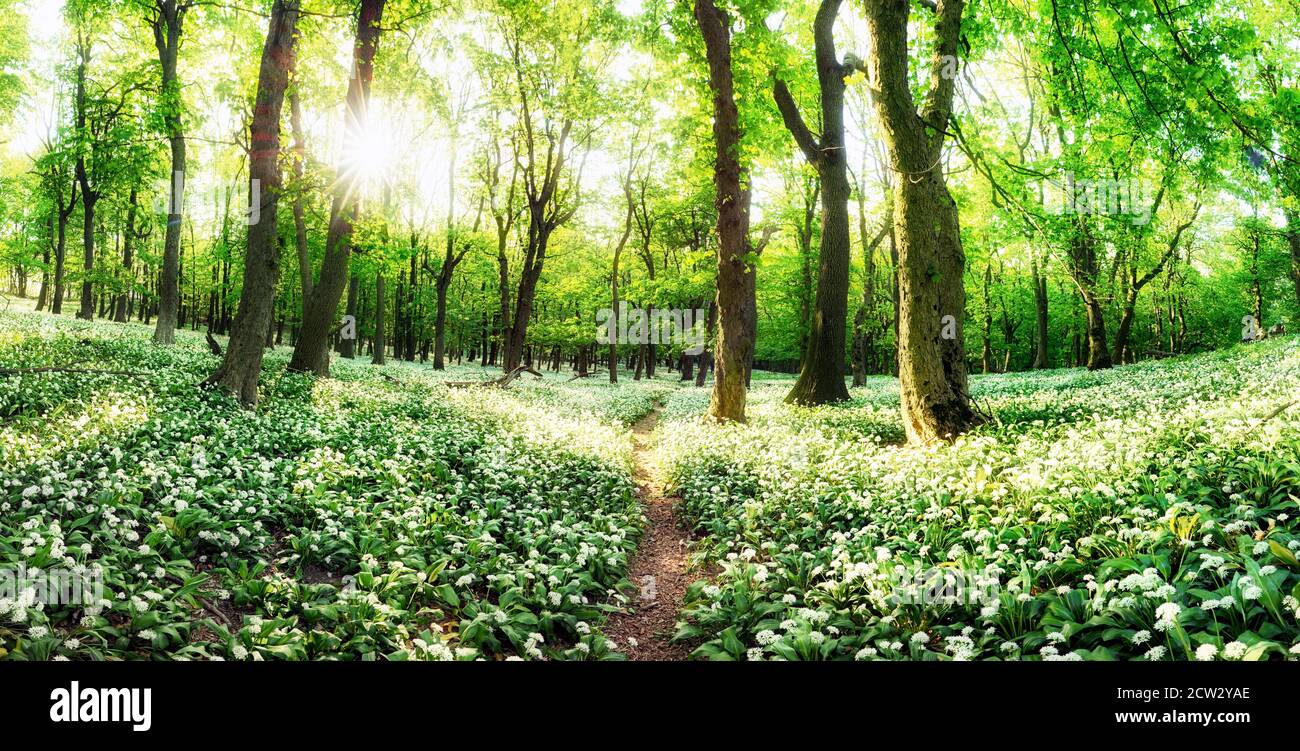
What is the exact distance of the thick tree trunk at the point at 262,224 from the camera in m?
10.9

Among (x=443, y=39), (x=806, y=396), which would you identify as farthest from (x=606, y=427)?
(x=443, y=39)

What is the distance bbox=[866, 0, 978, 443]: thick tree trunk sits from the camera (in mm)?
8750

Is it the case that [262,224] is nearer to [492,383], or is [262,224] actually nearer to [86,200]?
[492,383]

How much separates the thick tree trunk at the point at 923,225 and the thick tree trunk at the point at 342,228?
11.4m

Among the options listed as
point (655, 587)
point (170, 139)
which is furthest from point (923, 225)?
point (170, 139)

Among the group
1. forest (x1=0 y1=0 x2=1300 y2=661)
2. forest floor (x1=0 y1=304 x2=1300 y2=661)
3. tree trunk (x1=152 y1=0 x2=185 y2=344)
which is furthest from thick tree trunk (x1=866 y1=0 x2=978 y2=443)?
tree trunk (x1=152 y1=0 x2=185 y2=344)

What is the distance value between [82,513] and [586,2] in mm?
22582

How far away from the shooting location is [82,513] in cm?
517

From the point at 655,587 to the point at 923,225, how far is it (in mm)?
6451
